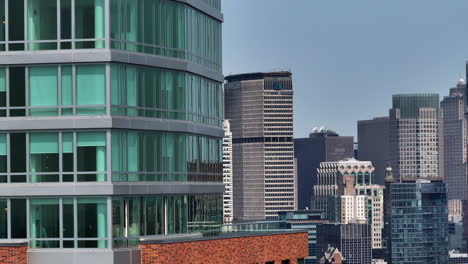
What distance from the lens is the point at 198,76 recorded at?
207ft

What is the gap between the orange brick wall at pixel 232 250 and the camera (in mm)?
55969

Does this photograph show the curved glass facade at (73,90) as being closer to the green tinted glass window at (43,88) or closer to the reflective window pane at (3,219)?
the green tinted glass window at (43,88)

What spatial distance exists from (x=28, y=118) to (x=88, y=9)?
4.93 m

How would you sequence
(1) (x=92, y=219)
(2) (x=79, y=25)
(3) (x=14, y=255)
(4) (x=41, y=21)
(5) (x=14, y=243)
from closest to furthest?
(3) (x=14, y=255) < (5) (x=14, y=243) < (1) (x=92, y=219) < (2) (x=79, y=25) < (4) (x=41, y=21)

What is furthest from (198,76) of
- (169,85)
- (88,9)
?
(88,9)

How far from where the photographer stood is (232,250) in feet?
204

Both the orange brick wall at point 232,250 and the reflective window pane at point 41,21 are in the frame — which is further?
the reflective window pane at point 41,21

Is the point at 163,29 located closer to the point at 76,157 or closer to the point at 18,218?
the point at 76,157

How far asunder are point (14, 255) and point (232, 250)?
36.3ft

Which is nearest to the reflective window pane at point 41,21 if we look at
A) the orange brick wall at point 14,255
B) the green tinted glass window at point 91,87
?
the green tinted glass window at point 91,87

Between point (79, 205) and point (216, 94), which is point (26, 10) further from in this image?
point (216, 94)

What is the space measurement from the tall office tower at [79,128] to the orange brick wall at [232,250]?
132 cm

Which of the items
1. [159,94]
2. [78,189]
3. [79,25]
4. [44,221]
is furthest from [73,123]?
[159,94]

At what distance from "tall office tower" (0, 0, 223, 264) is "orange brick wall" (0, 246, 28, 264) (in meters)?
0.35
